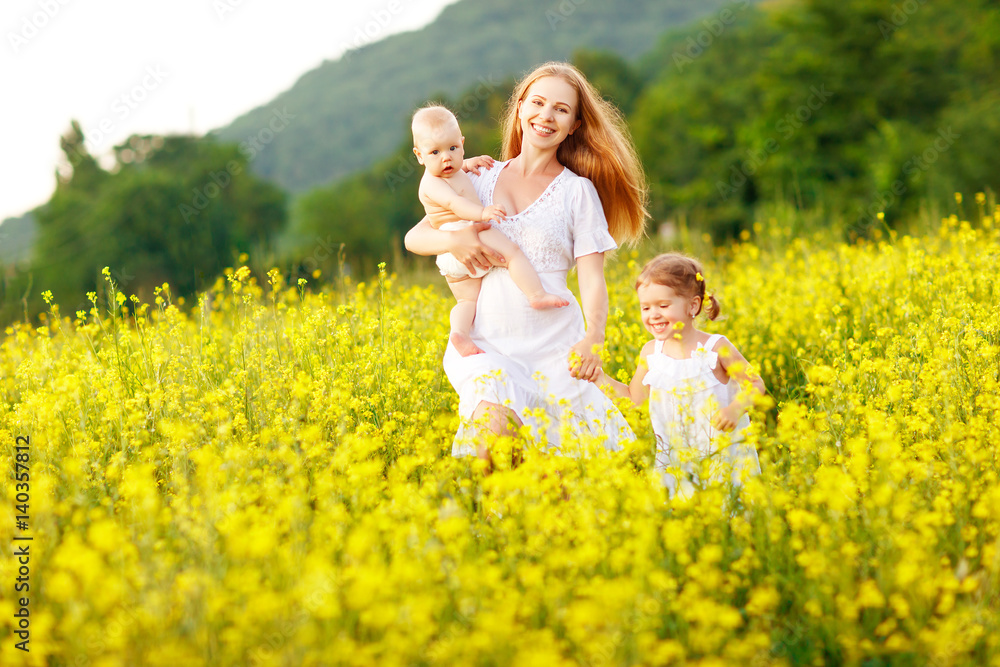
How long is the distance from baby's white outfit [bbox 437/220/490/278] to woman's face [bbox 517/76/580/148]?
54cm

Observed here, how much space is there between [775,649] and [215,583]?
5.23 ft

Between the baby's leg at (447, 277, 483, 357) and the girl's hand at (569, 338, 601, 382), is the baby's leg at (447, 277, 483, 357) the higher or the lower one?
the higher one

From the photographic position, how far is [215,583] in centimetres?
203

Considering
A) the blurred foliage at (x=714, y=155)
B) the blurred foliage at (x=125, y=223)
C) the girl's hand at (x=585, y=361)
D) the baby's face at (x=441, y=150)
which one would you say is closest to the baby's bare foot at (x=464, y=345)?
the girl's hand at (x=585, y=361)

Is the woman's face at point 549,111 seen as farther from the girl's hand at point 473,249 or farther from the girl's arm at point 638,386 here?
the girl's arm at point 638,386

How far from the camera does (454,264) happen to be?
3.54m

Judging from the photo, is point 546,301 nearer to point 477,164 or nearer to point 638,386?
point 638,386

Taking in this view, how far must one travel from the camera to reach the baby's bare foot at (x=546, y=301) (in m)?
3.30

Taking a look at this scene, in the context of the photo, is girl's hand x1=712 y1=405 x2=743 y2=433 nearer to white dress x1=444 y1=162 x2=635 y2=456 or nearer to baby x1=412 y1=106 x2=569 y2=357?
white dress x1=444 y1=162 x2=635 y2=456

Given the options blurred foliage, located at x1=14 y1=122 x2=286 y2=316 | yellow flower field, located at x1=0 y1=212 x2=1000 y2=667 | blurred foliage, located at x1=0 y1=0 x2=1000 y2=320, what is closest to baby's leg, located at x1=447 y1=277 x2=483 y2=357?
yellow flower field, located at x1=0 y1=212 x2=1000 y2=667

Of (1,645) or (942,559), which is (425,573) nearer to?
(1,645)

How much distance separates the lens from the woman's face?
354cm

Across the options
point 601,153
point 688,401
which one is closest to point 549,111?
point 601,153

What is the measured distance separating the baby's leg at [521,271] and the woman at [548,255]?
45mm
